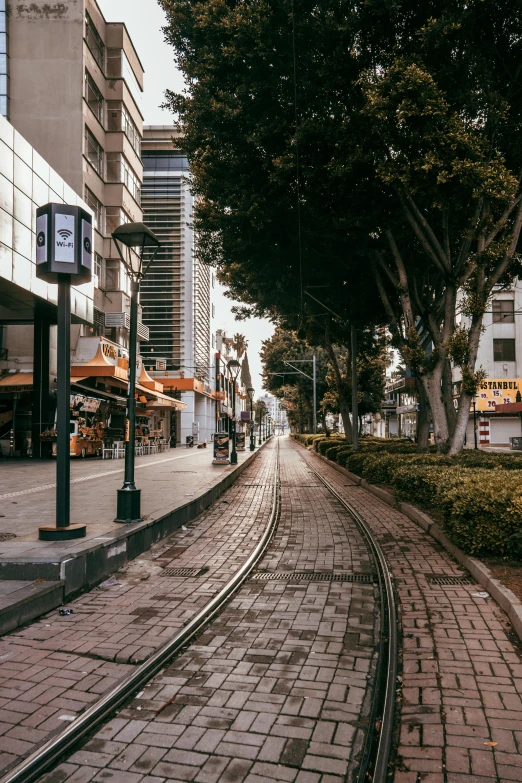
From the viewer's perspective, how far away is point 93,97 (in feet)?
101

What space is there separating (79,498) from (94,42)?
27872 mm

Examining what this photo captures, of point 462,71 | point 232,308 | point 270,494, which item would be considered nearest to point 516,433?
point 232,308

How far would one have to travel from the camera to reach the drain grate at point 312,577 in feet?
22.0

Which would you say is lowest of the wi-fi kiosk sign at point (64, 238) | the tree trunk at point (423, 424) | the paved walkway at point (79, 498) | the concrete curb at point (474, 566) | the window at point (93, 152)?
the concrete curb at point (474, 566)

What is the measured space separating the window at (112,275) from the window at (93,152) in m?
4.64

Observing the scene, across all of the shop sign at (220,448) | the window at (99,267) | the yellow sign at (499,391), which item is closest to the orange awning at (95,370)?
the window at (99,267)

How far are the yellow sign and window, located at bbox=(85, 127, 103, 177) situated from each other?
27.9 meters

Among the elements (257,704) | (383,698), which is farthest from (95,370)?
(383,698)

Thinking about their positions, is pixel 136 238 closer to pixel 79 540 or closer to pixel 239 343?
pixel 79 540

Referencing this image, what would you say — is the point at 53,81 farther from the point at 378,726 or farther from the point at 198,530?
the point at 378,726

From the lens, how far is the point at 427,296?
16672 mm

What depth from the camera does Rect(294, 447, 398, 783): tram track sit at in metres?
2.98

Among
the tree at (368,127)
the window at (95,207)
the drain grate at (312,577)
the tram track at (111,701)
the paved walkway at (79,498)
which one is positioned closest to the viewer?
the tram track at (111,701)

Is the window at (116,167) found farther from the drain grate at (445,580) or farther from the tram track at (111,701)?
the drain grate at (445,580)
